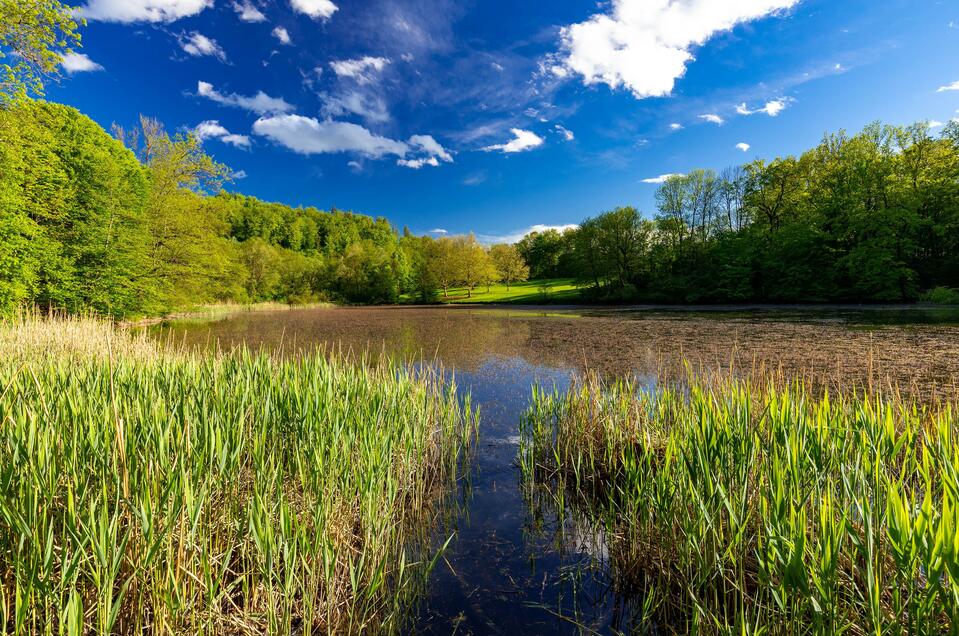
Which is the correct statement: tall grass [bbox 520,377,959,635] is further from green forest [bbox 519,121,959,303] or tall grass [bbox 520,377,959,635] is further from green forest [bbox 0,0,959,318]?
green forest [bbox 519,121,959,303]

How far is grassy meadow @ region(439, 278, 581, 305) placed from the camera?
145 ft

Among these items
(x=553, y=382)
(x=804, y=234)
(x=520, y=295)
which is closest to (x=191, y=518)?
(x=553, y=382)

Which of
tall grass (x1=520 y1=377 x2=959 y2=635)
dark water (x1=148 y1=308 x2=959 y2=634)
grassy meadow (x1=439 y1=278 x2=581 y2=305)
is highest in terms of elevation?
grassy meadow (x1=439 y1=278 x2=581 y2=305)

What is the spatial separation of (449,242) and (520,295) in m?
16.2

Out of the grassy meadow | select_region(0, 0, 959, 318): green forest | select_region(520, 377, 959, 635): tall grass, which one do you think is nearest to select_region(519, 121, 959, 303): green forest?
select_region(0, 0, 959, 318): green forest

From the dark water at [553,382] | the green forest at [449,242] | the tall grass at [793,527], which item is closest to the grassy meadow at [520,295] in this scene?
the green forest at [449,242]

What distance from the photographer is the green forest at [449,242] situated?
13070 millimetres

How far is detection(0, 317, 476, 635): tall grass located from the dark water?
0.45m

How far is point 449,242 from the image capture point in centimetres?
5856

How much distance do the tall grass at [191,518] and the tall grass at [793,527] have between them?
1.69 meters

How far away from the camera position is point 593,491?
13.0 ft

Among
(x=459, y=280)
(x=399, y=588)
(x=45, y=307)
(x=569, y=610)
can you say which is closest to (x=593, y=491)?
(x=569, y=610)

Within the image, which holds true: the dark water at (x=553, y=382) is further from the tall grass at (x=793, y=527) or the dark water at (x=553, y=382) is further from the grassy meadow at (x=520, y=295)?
the grassy meadow at (x=520, y=295)

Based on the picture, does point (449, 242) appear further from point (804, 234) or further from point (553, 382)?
point (553, 382)
